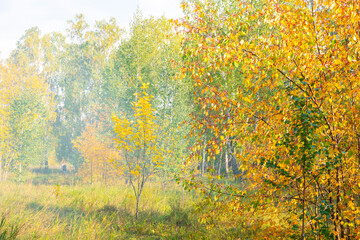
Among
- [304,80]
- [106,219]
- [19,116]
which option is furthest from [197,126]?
[19,116]

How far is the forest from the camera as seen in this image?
2633 mm

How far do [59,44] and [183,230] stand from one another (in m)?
30.1

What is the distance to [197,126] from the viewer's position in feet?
10.3

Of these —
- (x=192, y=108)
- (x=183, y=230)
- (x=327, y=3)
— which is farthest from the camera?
(x=192, y=108)

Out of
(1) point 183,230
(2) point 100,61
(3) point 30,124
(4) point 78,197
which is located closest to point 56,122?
(2) point 100,61

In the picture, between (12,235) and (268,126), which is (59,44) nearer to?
(12,235)

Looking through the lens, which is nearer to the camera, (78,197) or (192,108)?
(78,197)

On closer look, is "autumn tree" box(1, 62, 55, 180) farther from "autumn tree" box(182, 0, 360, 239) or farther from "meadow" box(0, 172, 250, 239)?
"autumn tree" box(182, 0, 360, 239)

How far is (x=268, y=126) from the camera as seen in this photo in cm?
297

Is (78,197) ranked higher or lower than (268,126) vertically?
lower

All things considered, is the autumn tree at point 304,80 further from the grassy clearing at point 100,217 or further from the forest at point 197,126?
the grassy clearing at point 100,217

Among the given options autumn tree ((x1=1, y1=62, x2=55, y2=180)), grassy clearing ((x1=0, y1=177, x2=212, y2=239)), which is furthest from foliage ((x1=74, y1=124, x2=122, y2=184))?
grassy clearing ((x1=0, y1=177, x2=212, y2=239))

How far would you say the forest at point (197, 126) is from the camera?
2633 millimetres

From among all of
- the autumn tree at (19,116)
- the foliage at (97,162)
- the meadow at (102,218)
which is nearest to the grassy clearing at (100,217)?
the meadow at (102,218)
